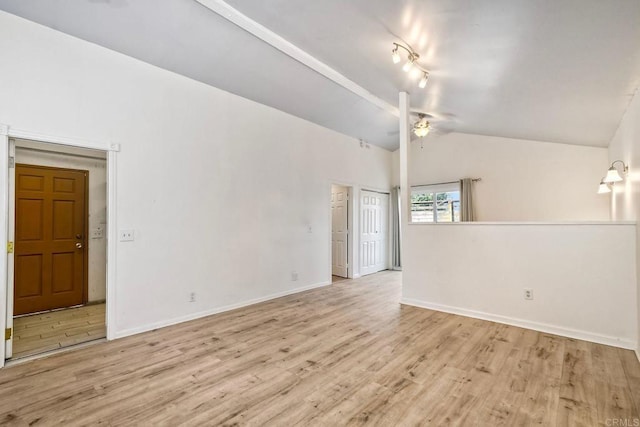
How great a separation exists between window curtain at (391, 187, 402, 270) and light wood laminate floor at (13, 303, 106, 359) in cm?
585

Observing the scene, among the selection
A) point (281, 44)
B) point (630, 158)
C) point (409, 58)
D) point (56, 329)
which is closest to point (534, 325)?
point (630, 158)

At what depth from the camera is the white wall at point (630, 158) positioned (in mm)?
2822

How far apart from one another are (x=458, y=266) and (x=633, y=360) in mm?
1778

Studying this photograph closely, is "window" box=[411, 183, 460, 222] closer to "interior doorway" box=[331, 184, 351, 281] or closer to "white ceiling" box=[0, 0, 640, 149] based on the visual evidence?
"interior doorway" box=[331, 184, 351, 281]

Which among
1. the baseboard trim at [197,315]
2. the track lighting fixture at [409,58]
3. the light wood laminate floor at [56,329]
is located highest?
the track lighting fixture at [409,58]

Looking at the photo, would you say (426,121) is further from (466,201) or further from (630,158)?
(630,158)

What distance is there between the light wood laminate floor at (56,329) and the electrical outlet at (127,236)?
41.1 inches

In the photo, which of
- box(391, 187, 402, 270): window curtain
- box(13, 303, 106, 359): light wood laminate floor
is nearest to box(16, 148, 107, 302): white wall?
box(13, 303, 106, 359): light wood laminate floor

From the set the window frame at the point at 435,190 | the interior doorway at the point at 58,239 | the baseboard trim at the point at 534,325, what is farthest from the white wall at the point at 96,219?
the window frame at the point at 435,190

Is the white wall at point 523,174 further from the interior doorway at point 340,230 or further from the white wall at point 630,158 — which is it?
the interior doorway at point 340,230

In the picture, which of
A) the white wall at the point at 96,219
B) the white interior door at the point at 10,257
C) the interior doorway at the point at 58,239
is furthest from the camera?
the white wall at the point at 96,219

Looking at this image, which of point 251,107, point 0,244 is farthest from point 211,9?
point 0,244

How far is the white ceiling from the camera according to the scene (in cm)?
207

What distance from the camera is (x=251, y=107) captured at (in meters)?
4.51
